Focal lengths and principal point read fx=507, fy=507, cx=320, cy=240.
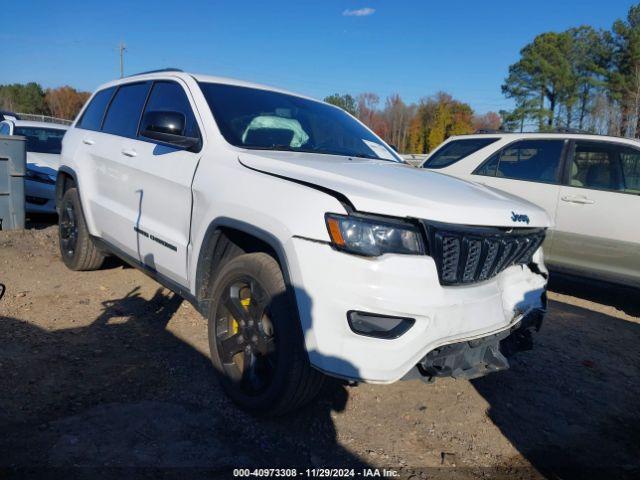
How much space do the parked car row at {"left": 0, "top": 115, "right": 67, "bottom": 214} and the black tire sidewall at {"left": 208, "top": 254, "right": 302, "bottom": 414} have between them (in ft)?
19.8

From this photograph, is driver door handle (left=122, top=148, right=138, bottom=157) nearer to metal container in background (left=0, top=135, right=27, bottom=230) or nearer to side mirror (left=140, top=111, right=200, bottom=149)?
side mirror (left=140, top=111, right=200, bottom=149)

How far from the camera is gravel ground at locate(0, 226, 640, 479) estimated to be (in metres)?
2.52

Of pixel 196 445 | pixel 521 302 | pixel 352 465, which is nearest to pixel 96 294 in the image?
pixel 196 445

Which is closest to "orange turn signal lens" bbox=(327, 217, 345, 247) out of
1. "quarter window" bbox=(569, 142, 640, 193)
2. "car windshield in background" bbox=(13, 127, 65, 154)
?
"quarter window" bbox=(569, 142, 640, 193)

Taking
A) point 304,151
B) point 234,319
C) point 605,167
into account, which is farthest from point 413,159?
point 234,319

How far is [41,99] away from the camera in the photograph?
8038 centimetres

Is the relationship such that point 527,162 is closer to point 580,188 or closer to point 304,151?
point 580,188

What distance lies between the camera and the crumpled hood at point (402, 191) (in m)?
2.29

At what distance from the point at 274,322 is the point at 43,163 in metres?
7.27

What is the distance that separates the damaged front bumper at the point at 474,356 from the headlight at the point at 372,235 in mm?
540

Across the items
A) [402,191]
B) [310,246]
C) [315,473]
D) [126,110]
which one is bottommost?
[315,473]

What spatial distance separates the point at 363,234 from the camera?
7.41 feet

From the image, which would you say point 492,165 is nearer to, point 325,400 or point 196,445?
point 325,400

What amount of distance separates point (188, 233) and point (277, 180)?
88 centimetres
